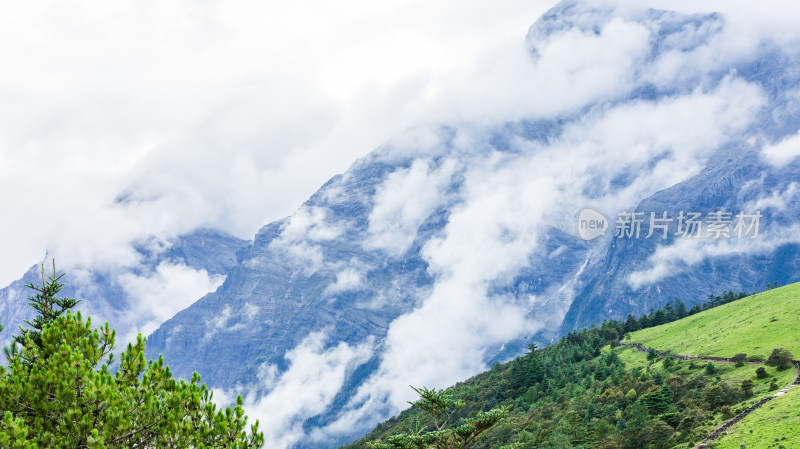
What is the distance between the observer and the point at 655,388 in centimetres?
8950

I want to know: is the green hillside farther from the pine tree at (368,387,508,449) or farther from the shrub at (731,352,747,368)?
the pine tree at (368,387,508,449)

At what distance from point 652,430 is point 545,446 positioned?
16.2 m

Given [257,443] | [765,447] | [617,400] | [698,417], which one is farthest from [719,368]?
[257,443]

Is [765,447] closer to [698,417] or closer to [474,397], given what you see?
[698,417]

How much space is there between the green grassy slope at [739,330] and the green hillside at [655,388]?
39 centimetres

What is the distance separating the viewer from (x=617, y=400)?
313ft

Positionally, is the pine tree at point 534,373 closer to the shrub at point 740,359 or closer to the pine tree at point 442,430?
the shrub at point 740,359

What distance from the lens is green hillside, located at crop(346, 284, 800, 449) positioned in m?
68.4

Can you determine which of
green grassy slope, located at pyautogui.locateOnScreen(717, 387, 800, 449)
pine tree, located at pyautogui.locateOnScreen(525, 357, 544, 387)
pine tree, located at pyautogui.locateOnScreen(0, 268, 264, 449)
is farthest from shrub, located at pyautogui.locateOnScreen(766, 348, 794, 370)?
pine tree, located at pyautogui.locateOnScreen(0, 268, 264, 449)

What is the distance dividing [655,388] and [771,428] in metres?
33.7

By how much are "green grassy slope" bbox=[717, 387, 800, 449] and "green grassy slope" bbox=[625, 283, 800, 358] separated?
2704 centimetres

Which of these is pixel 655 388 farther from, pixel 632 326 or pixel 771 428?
pixel 632 326

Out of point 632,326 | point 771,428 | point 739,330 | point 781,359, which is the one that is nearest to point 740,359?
point 781,359

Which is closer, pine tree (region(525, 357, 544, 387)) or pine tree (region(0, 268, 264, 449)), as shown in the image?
pine tree (region(0, 268, 264, 449))
